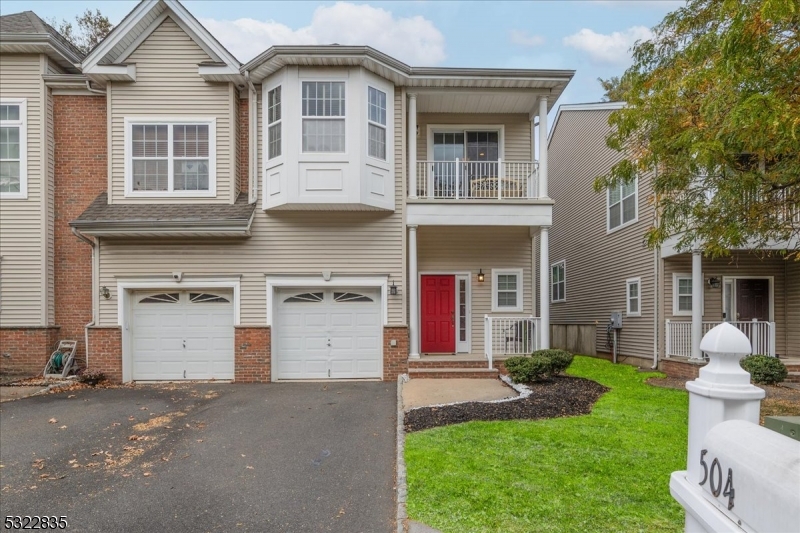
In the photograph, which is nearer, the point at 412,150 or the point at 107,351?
the point at 107,351

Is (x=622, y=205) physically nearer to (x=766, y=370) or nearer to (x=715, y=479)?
(x=766, y=370)

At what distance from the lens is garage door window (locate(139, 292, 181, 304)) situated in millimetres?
11586

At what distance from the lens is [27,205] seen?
1170 centimetres

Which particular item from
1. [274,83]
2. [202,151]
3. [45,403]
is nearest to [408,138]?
[274,83]

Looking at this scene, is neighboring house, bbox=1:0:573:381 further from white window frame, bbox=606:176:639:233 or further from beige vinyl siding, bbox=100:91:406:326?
white window frame, bbox=606:176:639:233

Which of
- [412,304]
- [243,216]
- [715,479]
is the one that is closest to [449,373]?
[412,304]

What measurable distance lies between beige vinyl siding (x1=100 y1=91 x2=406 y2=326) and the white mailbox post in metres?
9.78

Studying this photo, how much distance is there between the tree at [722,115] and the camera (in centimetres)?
510

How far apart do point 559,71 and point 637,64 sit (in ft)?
11.9

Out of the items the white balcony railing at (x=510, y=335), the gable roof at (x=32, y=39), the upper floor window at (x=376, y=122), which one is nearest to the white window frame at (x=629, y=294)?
the white balcony railing at (x=510, y=335)

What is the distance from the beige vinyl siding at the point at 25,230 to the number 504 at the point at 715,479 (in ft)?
45.0

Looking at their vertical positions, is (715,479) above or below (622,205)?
below

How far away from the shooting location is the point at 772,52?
207 inches

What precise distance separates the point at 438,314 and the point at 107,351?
7879 mm
